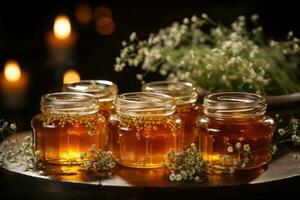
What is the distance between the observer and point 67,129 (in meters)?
1.64

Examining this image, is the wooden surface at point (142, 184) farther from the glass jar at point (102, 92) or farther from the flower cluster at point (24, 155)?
the glass jar at point (102, 92)

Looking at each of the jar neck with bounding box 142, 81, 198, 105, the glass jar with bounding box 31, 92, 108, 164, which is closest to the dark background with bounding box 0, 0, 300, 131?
the jar neck with bounding box 142, 81, 198, 105

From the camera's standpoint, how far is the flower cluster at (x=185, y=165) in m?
1.53

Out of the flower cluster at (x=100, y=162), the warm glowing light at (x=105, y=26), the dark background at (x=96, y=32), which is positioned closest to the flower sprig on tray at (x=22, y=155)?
the flower cluster at (x=100, y=162)

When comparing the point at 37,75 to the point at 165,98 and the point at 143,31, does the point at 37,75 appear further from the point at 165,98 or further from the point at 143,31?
the point at 165,98

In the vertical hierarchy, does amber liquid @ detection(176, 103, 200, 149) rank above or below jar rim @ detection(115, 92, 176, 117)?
below

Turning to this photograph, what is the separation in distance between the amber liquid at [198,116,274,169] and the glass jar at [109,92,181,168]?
2.8 inches

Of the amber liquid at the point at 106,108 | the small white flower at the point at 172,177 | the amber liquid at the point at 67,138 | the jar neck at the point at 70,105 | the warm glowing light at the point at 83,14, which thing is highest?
the warm glowing light at the point at 83,14

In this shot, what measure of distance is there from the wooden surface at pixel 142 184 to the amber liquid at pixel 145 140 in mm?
23

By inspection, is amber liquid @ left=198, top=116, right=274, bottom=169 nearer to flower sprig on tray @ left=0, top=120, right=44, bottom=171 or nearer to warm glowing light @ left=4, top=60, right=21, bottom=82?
flower sprig on tray @ left=0, top=120, right=44, bottom=171

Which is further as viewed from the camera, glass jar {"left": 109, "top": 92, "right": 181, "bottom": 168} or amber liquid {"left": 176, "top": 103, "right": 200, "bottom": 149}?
amber liquid {"left": 176, "top": 103, "right": 200, "bottom": 149}

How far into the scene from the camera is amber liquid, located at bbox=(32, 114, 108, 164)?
164 centimetres

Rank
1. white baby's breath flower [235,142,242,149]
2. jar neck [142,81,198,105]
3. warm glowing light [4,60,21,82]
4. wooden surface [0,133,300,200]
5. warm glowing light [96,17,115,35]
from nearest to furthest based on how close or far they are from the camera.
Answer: wooden surface [0,133,300,200] < white baby's breath flower [235,142,242,149] < jar neck [142,81,198,105] < warm glowing light [4,60,21,82] < warm glowing light [96,17,115,35]

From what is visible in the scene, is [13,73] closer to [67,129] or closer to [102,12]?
[102,12]
